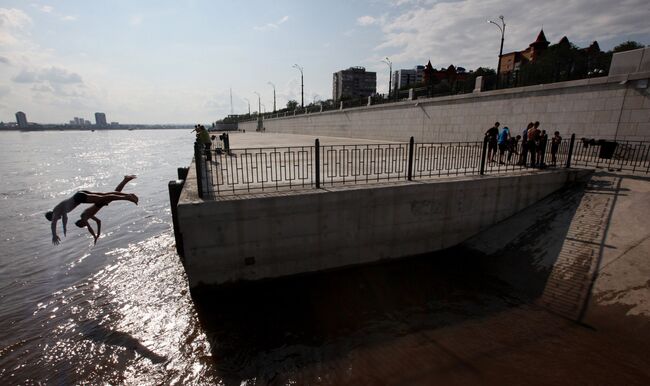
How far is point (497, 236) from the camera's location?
8.96 m

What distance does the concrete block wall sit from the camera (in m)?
11.3

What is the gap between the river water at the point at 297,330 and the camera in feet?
16.2

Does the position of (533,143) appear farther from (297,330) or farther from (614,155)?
(297,330)

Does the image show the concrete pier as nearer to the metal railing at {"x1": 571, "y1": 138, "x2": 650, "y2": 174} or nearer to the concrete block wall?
the metal railing at {"x1": 571, "y1": 138, "x2": 650, "y2": 174}

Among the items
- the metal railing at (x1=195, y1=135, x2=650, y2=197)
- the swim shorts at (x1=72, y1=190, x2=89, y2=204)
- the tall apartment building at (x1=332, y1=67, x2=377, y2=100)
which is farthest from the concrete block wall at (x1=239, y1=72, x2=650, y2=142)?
the tall apartment building at (x1=332, y1=67, x2=377, y2=100)

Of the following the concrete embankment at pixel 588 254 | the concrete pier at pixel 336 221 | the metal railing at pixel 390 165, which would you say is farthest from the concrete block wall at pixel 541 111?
the concrete pier at pixel 336 221

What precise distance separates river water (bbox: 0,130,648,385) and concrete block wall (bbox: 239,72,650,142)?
8.57 metres

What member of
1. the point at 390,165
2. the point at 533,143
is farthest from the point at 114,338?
the point at 533,143

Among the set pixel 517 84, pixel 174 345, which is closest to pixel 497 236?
Result: pixel 174 345

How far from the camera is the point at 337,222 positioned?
7738mm

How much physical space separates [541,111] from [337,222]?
12.2 metres

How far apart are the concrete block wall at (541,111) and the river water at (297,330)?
857 centimetres

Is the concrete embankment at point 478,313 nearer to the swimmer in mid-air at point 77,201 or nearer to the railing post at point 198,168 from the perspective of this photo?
the railing post at point 198,168

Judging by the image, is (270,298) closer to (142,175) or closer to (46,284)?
(46,284)
